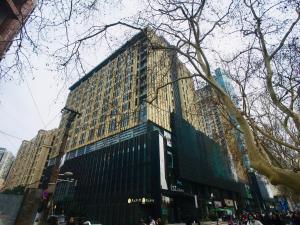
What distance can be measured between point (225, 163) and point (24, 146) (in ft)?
307

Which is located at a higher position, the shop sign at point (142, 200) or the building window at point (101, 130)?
the building window at point (101, 130)

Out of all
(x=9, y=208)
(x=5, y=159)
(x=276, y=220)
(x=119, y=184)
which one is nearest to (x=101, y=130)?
(x=119, y=184)

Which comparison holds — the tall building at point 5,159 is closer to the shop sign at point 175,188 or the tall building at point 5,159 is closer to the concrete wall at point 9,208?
the concrete wall at point 9,208

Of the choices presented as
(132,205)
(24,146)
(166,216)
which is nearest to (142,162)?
(132,205)

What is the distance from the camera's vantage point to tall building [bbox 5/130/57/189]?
243 ft

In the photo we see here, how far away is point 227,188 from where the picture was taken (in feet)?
157

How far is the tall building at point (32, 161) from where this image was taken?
243 ft

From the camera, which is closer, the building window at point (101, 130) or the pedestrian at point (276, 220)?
the pedestrian at point (276, 220)

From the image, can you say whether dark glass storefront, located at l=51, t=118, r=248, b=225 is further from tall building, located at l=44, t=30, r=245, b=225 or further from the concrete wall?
the concrete wall

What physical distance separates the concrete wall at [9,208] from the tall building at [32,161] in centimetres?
6942

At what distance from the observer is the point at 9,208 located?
8.39m

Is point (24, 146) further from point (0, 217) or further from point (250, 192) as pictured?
point (0, 217)

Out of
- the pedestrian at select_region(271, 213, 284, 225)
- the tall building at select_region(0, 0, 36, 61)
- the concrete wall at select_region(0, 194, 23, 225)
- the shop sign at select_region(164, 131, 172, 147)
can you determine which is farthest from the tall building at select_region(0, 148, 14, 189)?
the pedestrian at select_region(271, 213, 284, 225)

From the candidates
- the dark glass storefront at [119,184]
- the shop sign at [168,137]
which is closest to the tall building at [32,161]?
the dark glass storefront at [119,184]
